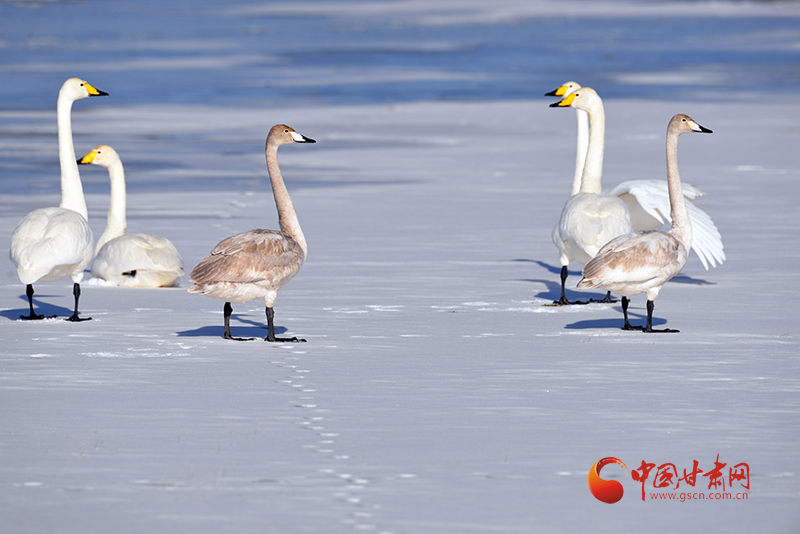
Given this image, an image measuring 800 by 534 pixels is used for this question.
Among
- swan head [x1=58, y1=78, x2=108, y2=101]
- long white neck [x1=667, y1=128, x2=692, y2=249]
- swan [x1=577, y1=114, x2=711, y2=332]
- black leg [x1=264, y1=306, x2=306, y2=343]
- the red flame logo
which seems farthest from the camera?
swan head [x1=58, y1=78, x2=108, y2=101]

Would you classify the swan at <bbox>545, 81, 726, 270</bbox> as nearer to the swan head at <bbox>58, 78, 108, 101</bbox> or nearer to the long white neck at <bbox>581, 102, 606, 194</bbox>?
the long white neck at <bbox>581, 102, 606, 194</bbox>

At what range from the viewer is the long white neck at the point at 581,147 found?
39.4 ft

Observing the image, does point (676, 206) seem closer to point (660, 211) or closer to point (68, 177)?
point (660, 211)

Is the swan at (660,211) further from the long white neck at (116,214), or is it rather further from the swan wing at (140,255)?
the long white neck at (116,214)

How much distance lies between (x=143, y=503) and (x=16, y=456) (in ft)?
3.04

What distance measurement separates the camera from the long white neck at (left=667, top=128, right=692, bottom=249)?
9.27 metres

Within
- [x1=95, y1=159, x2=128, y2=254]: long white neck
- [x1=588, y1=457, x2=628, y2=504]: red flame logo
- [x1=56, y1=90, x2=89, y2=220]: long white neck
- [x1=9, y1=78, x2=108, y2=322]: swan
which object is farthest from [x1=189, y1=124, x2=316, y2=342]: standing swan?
[x1=588, y1=457, x2=628, y2=504]: red flame logo

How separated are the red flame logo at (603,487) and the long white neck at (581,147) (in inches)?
260

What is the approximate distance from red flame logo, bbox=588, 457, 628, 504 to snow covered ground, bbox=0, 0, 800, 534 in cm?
4

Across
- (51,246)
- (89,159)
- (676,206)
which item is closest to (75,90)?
(89,159)

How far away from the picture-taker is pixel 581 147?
1239 cm

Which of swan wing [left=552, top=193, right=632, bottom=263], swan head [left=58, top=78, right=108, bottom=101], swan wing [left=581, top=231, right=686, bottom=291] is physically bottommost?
swan wing [left=581, top=231, right=686, bottom=291]

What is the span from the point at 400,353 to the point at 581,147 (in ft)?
16.0

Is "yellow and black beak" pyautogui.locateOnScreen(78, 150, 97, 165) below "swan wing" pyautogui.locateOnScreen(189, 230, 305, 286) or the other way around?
the other way around
